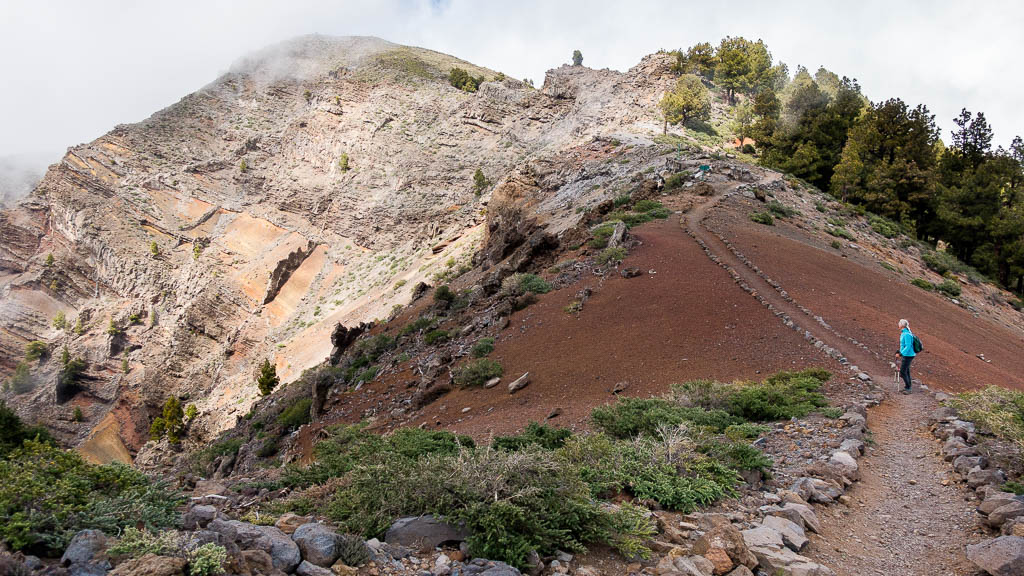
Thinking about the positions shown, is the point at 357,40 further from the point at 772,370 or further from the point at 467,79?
the point at 772,370

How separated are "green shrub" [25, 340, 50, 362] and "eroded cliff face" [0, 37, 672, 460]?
60cm

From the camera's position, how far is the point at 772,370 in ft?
35.3

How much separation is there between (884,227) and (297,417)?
28.4m

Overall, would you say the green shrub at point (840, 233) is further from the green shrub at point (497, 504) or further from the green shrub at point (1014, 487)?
the green shrub at point (497, 504)

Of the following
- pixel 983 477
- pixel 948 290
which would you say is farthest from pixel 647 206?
pixel 983 477

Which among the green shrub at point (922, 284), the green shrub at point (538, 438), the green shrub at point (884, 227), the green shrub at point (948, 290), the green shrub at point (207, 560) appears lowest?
the green shrub at point (538, 438)

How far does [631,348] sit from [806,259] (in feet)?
27.8

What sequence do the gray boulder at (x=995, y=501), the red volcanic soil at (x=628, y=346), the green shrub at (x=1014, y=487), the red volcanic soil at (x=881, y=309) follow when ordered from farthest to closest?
the red volcanic soil at (x=881, y=309) < the red volcanic soil at (x=628, y=346) < the green shrub at (x=1014, y=487) < the gray boulder at (x=995, y=501)

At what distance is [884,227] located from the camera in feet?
86.7

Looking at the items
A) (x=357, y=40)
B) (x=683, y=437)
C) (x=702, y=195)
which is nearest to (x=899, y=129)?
(x=702, y=195)

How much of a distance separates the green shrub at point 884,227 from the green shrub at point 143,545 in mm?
31033

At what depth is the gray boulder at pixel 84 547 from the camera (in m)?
2.71

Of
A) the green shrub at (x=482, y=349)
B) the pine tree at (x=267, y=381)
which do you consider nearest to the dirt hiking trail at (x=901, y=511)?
the green shrub at (x=482, y=349)

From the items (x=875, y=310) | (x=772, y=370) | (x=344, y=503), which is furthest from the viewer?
(x=875, y=310)
